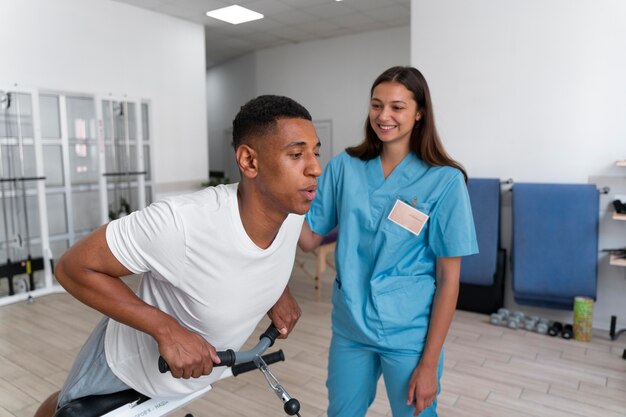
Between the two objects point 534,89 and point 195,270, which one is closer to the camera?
point 195,270

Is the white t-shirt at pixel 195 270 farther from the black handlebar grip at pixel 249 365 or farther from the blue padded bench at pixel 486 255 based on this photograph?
the blue padded bench at pixel 486 255

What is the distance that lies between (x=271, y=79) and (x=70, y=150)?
3334 mm

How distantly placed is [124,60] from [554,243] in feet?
14.5

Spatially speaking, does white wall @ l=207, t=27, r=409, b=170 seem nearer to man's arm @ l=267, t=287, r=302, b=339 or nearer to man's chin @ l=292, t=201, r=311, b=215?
man's arm @ l=267, t=287, r=302, b=339

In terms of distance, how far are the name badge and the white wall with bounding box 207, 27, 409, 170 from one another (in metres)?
4.86

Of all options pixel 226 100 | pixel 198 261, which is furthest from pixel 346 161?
pixel 226 100

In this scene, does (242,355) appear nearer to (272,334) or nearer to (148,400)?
(272,334)

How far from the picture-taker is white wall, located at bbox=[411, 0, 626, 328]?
3133mm

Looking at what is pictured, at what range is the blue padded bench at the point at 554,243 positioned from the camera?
3.14 meters

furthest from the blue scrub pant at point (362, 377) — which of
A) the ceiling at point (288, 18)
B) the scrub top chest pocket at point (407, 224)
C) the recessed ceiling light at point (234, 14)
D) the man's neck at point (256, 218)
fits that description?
the recessed ceiling light at point (234, 14)

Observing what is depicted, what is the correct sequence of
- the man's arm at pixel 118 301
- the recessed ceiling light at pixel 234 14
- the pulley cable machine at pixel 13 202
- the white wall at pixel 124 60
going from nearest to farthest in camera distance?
the man's arm at pixel 118 301 → the pulley cable machine at pixel 13 202 → the white wall at pixel 124 60 → the recessed ceiling light at pixel 234 14

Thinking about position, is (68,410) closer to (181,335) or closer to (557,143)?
(181,335)

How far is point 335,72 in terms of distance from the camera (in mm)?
6391

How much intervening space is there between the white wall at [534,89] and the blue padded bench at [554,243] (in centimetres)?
18
